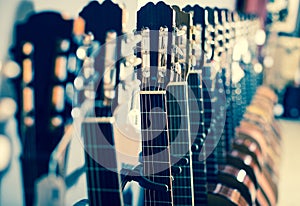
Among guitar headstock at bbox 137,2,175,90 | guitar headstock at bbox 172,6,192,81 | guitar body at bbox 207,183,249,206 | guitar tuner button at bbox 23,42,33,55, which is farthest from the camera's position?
guitar body at bbox 207,183,249,206

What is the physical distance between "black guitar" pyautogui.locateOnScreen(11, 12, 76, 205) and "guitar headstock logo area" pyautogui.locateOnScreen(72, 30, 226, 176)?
0.04 meters

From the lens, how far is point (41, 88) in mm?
941

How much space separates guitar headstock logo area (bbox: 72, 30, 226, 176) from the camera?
999mm

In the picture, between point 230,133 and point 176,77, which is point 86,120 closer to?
point 176,77

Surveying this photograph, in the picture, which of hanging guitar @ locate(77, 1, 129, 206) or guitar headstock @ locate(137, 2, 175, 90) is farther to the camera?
guitar headstock @ locate(137, 2, 175, 90)

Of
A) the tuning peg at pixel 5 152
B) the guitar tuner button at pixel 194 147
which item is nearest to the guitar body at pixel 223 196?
the guitar tuner button at pixel 194 147

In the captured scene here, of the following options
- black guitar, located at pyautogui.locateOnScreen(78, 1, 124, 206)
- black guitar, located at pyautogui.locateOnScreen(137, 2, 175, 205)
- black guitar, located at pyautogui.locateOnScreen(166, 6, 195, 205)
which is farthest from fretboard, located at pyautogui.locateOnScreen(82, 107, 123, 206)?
black guitar, located at pyautogui.locateOnScreen(166, 6, 195, 205)

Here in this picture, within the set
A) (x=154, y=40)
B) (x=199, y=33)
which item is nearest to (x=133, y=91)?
(x=154, y=40)

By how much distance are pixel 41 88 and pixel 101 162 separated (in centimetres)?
21

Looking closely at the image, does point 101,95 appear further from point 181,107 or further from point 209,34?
point 209,34

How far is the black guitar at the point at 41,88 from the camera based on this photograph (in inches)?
36.9

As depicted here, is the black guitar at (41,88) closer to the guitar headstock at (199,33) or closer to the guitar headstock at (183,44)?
the guitar headstock at (183,44)

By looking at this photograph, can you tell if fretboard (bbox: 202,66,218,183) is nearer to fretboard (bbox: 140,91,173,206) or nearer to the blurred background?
the blurred background

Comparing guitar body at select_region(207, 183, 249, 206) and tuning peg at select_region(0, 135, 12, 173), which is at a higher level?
tuning peg at select_region(0, 135, 12, 173)
